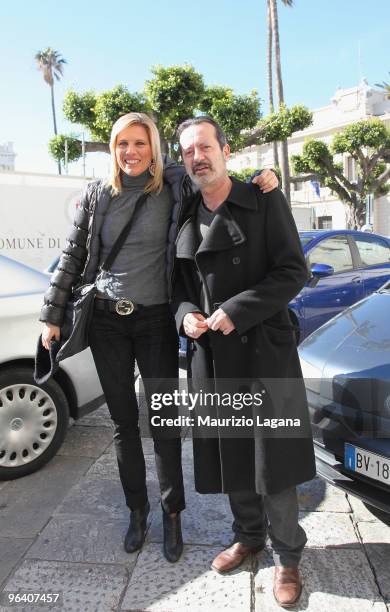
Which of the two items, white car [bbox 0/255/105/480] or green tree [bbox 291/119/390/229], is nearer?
white car [bbox 0/255/105/480]

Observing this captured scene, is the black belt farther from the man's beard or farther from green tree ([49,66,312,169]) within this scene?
green tree ([49,66,312,169])

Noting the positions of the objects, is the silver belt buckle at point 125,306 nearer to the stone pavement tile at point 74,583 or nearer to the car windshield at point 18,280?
the stone pavement tile at point 74,583

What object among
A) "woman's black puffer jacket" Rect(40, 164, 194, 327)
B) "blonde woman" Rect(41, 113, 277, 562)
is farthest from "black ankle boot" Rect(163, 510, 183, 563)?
"woman's black puffer jacket" Rect(40, 164, 194, 327)

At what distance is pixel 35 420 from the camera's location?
312 centimetres

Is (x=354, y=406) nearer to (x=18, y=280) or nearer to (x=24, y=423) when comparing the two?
(x=24, y=423)

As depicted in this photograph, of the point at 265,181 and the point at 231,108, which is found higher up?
the point at 231,108

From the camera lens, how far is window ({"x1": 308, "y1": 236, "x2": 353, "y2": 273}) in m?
Answer: 5.70

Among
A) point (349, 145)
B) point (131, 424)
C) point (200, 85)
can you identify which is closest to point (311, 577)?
point (131, 424)

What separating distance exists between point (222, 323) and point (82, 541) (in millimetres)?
1373

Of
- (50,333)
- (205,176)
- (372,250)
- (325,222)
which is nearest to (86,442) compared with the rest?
(50,333)

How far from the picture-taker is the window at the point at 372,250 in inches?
246

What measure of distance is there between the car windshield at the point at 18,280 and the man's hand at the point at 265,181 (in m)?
1.79

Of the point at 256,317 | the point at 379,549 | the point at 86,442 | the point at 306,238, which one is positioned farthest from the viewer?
the point at 306,238

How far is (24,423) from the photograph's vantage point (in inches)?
122
